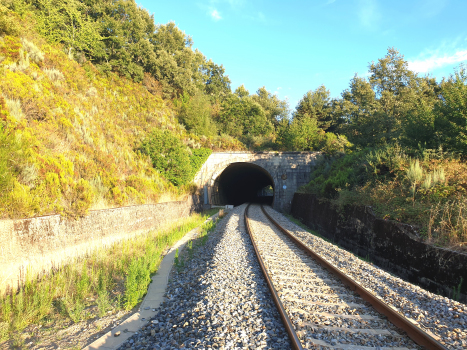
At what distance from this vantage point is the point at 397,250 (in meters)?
7.10

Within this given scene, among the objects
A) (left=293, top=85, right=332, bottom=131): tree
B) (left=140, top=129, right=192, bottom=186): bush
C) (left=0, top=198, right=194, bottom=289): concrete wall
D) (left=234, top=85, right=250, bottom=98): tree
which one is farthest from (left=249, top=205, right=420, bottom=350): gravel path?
(left=234, top=85, right=250, bottom=98): tree

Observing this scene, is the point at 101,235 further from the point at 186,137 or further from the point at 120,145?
the point at 186,137

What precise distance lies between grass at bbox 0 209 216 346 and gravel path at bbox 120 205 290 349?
72 cm

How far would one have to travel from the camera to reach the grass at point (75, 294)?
4062mm

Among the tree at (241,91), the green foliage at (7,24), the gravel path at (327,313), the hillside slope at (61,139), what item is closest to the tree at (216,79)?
the tree at (241,91)

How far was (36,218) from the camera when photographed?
543 centimetres

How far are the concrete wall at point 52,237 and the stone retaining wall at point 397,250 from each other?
24.9 ft

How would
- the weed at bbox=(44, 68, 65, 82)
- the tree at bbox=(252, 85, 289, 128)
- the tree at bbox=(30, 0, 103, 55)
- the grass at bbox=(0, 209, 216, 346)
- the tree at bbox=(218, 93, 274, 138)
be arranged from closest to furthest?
the grass at bbox=(0, 209, 216, 346) < the weed at bbox=(44, 68, 65, 82) < the tree at bbox=(30, 0, 103, 55) < the tree at bbox=(218, 93, 274, 138) < the tree at bbox=(252, 85, 289, 128)

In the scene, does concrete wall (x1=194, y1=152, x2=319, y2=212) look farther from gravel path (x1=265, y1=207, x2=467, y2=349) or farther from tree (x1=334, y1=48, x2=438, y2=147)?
gravel path (x1=265, y1=207, x2=467, y2=349)

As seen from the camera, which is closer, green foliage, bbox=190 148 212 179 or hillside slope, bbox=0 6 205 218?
hillside slope, bbox=0 6 205 218

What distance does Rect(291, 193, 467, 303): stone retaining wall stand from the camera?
5.37m

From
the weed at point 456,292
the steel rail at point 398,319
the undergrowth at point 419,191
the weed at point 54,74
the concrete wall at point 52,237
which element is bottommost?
the weed at point 456,292

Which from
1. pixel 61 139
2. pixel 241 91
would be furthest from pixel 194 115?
pixel 241 91

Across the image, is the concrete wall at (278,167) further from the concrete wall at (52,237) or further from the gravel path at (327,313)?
the gravel path at (327,313)
